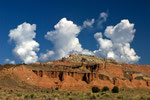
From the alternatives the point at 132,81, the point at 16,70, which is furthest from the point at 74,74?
the point at 132,81

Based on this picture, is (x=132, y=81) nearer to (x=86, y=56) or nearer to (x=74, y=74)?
(x=74, y=74)

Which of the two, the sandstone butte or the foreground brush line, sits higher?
the sandstone butte

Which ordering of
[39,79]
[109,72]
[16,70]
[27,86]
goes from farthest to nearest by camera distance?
[109,72], [39,79], [16,70], [27,86]

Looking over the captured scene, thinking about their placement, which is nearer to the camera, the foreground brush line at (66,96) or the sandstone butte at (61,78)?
the foreground brush line at (66,96)

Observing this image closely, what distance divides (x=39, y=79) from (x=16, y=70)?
30.8ft

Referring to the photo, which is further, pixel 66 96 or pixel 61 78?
pixel 61 78

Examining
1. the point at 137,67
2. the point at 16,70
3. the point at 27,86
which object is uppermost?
A: the point at 137,67

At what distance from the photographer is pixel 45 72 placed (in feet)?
279

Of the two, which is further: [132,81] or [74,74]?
[132,81]

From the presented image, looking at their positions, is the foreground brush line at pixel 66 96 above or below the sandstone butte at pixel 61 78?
below

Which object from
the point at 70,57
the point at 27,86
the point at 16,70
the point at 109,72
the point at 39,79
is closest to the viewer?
the point at 27,86

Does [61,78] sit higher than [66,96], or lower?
higher

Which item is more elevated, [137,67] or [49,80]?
[137,67]

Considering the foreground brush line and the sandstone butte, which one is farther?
the sandstone butte
